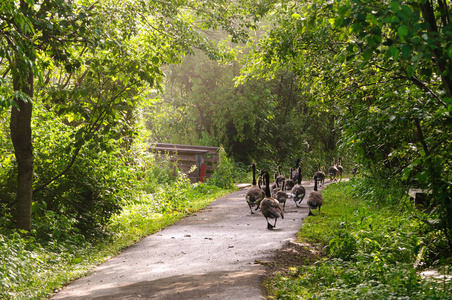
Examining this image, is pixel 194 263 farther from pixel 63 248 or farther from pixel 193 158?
pixel 193 158

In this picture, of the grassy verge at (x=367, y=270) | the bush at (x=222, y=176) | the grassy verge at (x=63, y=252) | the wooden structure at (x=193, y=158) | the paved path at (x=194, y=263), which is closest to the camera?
the grassy verge at (x=367, y=270)

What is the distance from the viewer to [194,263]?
27.3 ft

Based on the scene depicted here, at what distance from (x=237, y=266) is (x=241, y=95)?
22.9 metres

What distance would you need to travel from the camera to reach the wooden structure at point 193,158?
24203 mm

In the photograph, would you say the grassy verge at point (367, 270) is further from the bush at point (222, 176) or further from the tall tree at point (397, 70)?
the bush at point (222, 176)

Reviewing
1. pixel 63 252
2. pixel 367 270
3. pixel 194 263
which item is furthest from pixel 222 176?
pixel 367 270

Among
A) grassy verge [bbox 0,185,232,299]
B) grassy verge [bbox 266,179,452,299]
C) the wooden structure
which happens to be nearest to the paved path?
grassy verge [bbox 0,185,232,299]

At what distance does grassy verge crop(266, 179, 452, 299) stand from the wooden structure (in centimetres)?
1517

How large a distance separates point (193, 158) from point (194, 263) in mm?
16343

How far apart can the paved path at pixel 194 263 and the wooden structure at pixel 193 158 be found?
10.8m

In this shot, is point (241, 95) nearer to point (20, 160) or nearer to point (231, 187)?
point (231, 187)

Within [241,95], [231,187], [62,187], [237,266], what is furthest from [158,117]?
[237,266]

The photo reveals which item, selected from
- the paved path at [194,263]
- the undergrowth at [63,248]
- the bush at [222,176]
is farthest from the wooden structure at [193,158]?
the paved path at [194,263]

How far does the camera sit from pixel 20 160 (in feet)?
28.7
